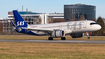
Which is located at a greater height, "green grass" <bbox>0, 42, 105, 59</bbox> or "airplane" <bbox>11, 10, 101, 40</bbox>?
"airplane" <bbox>11, 10, 101, 40</bbox>

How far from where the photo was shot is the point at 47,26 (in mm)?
57344

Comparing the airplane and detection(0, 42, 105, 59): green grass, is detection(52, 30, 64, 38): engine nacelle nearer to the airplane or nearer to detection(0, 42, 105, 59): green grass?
the airplane

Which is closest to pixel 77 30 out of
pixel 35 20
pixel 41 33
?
pixel 41 33

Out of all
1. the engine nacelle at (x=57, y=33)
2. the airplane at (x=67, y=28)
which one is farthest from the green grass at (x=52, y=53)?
the airplane at (x=67, y=28)

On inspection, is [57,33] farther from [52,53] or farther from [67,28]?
[52,53]

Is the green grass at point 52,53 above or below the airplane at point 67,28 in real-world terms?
below

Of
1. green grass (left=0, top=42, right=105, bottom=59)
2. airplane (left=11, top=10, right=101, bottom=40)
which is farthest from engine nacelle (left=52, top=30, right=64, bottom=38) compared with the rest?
green grass (left=0, top=42, right=105, bottom=59)

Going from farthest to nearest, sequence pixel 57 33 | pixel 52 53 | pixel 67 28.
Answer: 1. pixel 67 28
2. pixel 57 33
3. pixel 52 53

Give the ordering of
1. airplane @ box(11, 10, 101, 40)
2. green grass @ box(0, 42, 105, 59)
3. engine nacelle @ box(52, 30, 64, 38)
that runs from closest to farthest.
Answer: green grass @ box(0, 42, 105, 59) < engine nacelle @ box(52, 30, 64, 38) < airplane @ box(11, 10, 101, 40)

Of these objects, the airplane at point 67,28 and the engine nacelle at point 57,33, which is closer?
the engine nacelle at point 57,33

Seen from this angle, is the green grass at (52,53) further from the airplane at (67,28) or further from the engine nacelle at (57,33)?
the airplane at (67,28)

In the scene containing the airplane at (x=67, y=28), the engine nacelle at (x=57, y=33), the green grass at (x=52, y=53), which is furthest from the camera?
the airplane at (x=67, y=28)

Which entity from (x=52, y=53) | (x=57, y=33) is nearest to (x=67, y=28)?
(x=57, y=33)

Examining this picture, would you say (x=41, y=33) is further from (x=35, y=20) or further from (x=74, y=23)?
(x=35, y=20)
